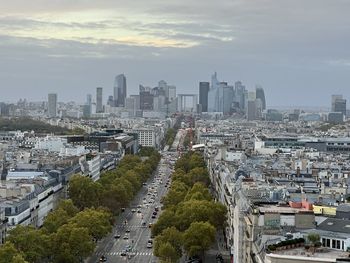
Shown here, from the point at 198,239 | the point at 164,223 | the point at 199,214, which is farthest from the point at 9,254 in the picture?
the point at 199,214

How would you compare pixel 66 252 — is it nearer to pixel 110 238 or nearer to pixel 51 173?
pixel 110 238

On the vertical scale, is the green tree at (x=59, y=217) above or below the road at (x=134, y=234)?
above

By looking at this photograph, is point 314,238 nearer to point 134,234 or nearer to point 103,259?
point 103,259

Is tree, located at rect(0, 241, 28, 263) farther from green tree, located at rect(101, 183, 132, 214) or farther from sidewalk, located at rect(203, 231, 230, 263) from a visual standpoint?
green tree, located at rect(101, 183, 132, 214)

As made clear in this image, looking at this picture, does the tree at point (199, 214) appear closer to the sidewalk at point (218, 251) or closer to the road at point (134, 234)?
the sidewalk at point (218, 251)

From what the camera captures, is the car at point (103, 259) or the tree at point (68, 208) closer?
the car at point (103, 259)

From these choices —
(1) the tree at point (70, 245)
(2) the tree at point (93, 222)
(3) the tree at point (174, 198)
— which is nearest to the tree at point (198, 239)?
(2) the tree at point (93, 222)

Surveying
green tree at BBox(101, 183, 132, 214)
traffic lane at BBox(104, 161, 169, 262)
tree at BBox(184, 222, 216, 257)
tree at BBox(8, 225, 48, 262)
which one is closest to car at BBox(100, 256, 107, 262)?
traffic lane at BBox(104, 161, 169, 262)
